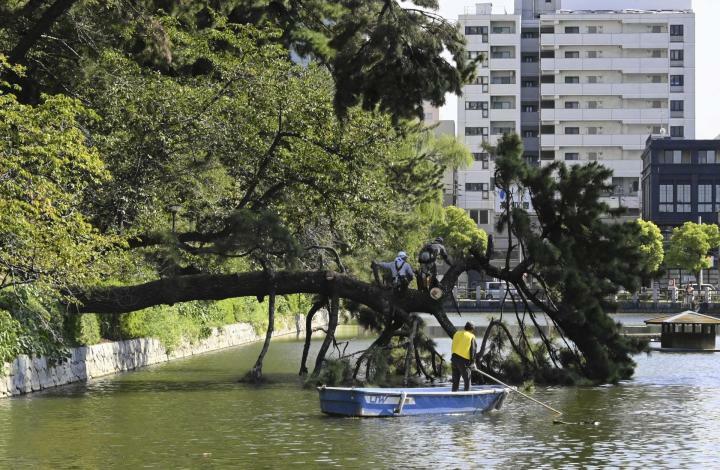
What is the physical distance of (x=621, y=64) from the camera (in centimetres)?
14275

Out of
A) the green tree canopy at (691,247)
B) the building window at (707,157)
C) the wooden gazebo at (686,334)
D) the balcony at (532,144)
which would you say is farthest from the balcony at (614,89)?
the wooden gazebo at (686,334)

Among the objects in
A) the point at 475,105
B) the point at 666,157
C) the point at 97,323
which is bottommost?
the point at 97,323

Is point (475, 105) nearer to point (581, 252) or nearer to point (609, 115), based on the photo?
point (609, 115)

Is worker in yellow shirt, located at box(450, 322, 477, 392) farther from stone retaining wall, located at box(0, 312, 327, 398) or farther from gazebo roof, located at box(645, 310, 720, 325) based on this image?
gazebo roof, located at box(645, 310, 720, 325)

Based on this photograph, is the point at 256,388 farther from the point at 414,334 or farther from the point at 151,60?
the point at 151,60

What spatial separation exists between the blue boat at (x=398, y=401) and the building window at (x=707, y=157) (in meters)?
105

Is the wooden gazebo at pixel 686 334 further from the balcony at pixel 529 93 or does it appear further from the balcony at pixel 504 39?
the balcony at pixel 529 93

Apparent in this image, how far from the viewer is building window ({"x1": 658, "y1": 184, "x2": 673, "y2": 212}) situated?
126625 millimetres

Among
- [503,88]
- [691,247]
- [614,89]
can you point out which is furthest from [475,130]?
[691,247]

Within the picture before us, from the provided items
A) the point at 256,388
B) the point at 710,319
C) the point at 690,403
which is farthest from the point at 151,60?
the point at 710,319

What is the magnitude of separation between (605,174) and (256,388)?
11.3m

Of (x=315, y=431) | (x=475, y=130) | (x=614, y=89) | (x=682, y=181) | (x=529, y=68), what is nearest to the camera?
(x=315, y=431)

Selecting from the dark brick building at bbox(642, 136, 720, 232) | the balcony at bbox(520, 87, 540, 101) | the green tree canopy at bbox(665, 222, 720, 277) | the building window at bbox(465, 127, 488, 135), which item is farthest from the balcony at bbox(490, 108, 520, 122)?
the green tree canopy at bbox(665, 222, 720, 277)

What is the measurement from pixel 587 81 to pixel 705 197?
23.9 metres
